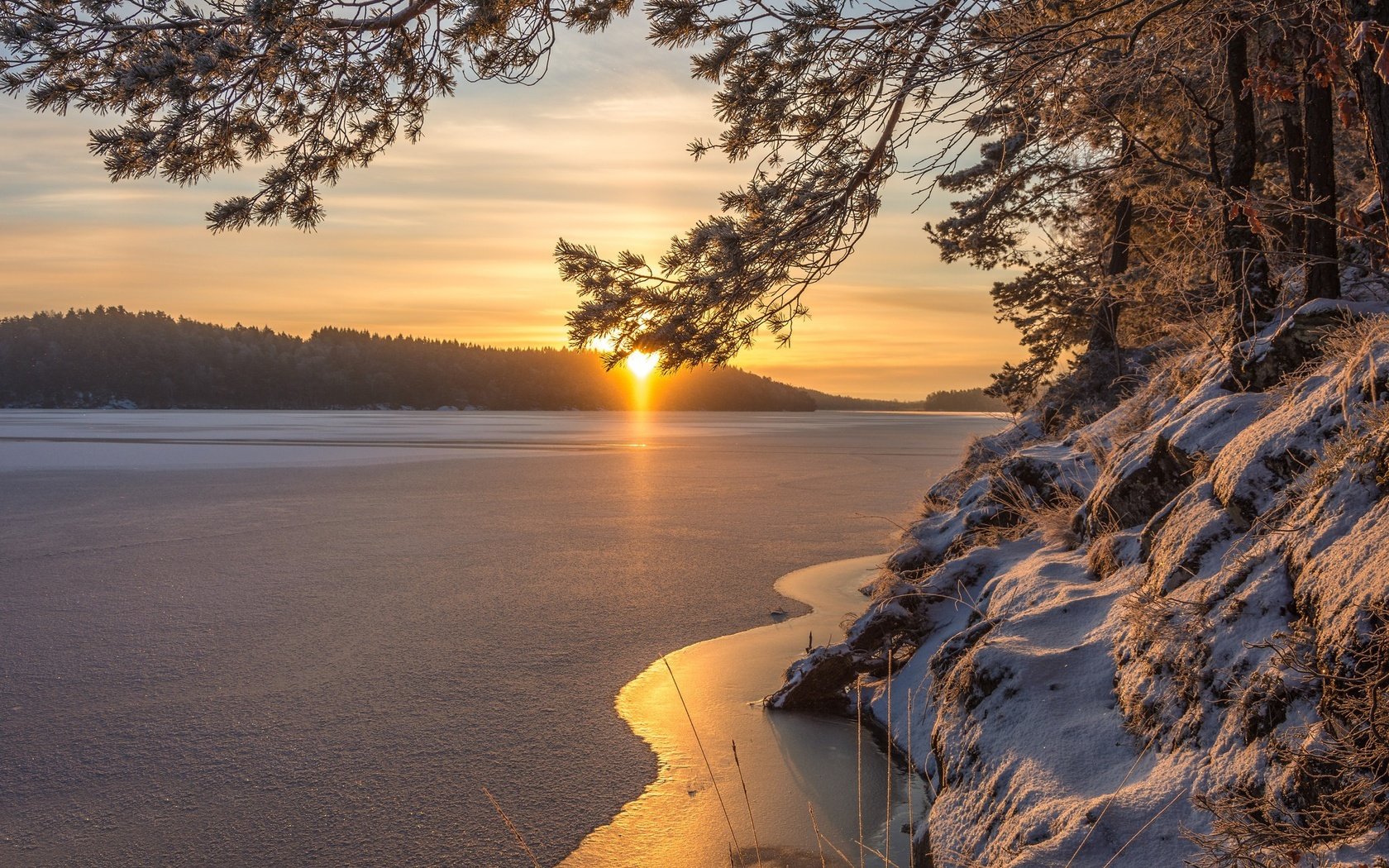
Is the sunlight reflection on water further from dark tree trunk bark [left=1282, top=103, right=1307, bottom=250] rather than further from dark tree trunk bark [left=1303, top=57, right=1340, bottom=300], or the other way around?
dark tree trunk bark [left=1282, top=103, right=1307, bottom=250]

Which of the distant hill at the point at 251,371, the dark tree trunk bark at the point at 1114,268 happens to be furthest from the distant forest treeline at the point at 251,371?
the dark tree trunk bark at the point at 1114,268

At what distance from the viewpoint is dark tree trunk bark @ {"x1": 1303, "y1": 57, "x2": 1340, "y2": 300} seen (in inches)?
207

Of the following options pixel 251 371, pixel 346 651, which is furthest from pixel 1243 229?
pixel 251 371

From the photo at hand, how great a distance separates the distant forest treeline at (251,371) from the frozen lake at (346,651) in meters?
106

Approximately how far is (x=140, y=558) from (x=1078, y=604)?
9.20 meters

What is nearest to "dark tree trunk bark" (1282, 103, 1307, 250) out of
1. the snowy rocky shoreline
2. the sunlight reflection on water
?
the snowy rocky shoreline

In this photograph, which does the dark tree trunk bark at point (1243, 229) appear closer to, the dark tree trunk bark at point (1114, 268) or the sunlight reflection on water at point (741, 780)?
the sunlight reflection on water at point (741, 780)

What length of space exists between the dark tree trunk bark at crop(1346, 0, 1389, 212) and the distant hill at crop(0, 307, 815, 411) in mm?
106815

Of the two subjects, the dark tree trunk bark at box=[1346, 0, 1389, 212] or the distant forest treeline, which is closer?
the dark tree trunk bark at box=[1346, 0, 1389, 212]

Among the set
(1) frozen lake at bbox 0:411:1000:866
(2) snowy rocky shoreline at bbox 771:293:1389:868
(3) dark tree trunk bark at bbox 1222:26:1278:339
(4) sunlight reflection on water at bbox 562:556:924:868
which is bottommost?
(4) sunlight reflection on water at bbox 562:556:924:868

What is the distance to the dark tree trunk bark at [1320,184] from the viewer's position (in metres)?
5.25

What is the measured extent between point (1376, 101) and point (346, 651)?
6.48 meters

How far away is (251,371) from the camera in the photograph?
392ft

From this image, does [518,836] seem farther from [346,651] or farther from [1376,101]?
[1376,101]
